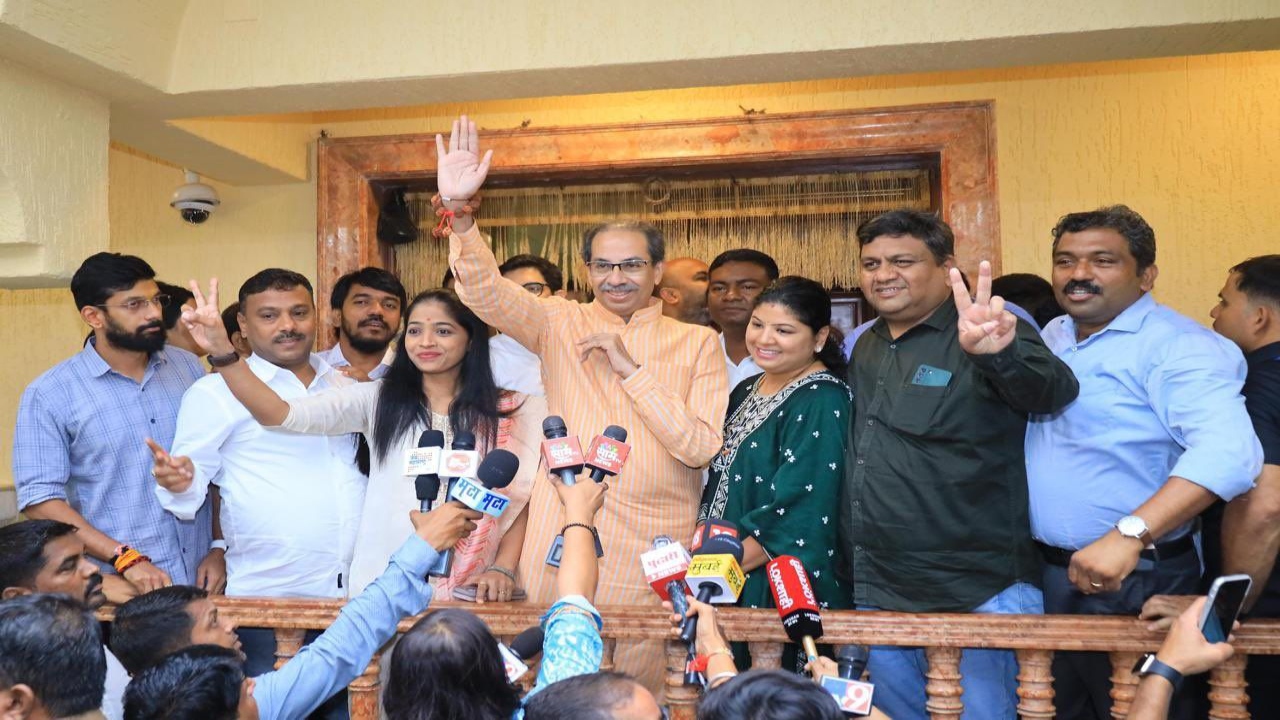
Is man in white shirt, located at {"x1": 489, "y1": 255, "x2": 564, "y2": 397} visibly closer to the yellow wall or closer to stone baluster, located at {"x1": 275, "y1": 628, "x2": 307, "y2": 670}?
stone baluster, located at {"x1": 275, "y1": 628, "x2": 307, "y2": 670}

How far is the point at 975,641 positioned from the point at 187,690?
158cm

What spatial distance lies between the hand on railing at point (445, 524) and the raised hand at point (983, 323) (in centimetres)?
117

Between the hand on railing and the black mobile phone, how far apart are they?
148cm

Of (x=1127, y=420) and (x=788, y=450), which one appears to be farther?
(x=788, y=450)

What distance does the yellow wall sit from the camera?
17.8 ft

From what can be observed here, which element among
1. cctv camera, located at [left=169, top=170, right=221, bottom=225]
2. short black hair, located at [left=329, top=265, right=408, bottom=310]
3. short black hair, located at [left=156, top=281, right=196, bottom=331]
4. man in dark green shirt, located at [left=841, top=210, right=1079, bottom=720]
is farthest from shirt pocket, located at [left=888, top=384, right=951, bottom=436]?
cctv camera, located at [left=169, top=170, right=221, bottom=225]

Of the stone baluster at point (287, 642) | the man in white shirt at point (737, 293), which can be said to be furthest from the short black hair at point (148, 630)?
the man in white shirt at point (737, 293)

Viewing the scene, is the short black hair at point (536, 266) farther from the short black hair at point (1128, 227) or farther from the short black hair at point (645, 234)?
the short black hair at point (1128, 227)

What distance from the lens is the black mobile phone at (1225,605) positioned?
2.16 m

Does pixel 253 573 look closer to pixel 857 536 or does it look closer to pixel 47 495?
pixel 47 495

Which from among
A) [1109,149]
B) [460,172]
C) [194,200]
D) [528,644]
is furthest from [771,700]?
[194,200]

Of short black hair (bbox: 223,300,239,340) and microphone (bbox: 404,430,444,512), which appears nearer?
microphone (bbox: 404,430,444,512)

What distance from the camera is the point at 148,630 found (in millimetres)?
2428

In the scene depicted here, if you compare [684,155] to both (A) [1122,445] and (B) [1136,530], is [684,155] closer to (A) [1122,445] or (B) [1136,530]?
(A) [1122,445]
